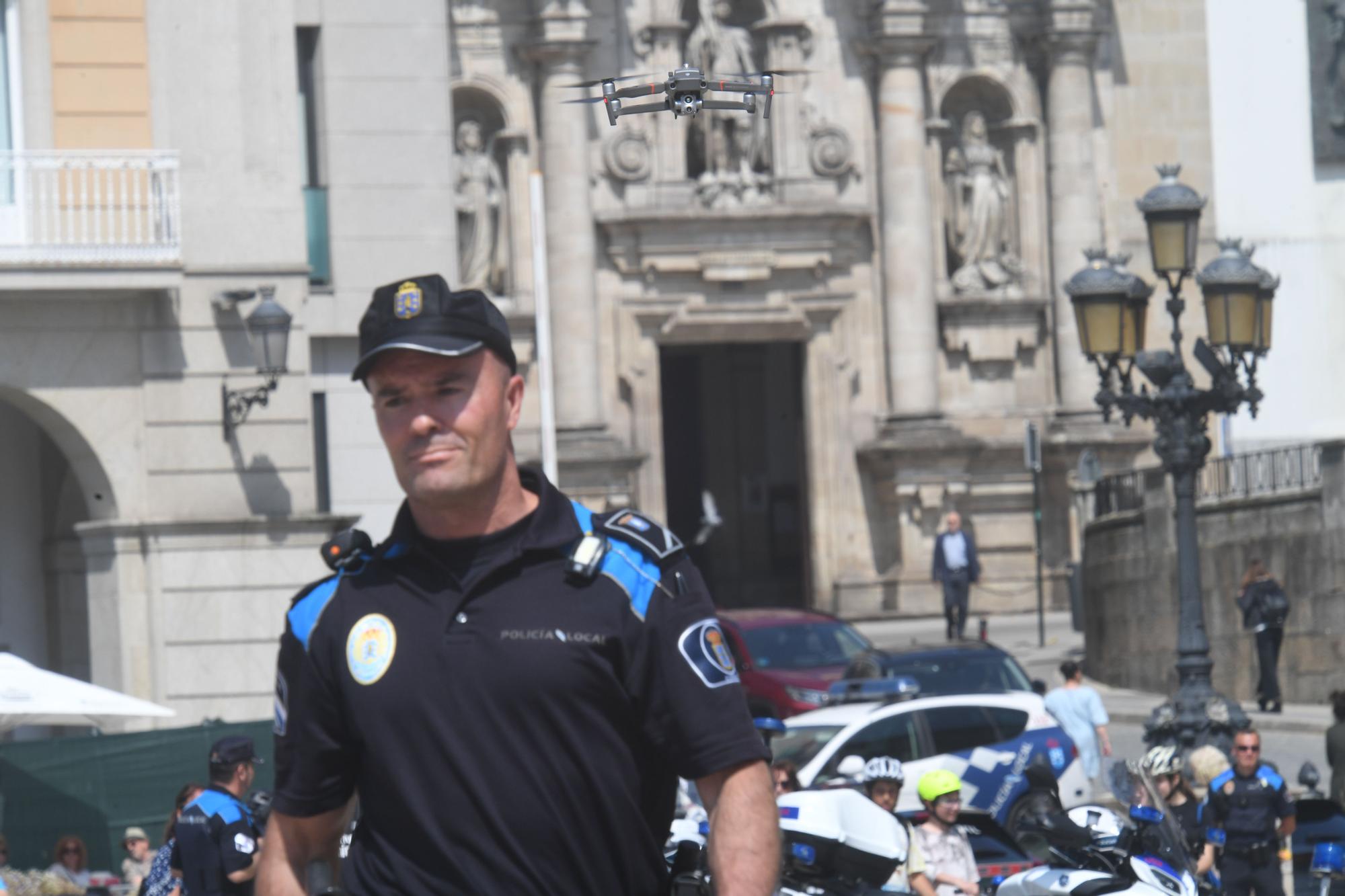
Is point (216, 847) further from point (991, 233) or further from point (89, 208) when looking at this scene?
point (991, 233)

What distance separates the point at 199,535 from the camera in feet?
71.4

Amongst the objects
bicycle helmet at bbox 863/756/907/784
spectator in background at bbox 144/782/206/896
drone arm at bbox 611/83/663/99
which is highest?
drone arm at bbox 611/83/663/99

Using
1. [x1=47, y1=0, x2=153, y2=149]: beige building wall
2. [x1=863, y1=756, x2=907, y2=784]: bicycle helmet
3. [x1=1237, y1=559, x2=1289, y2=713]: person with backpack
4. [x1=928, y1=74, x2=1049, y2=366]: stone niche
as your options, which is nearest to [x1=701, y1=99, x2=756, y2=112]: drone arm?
[x1=863, y1=756, x2=907, y2=784]: bicycle helmet

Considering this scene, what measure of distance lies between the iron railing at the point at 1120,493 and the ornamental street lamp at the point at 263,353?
39.7ft

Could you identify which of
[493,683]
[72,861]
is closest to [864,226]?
[72,861]

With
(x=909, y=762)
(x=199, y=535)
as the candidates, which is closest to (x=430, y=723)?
(x=909, y=762)

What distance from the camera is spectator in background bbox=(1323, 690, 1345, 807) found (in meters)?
15.2

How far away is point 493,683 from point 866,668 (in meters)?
18.1

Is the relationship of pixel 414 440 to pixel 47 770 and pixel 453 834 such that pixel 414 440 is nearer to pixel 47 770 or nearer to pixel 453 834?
pixel 453 834

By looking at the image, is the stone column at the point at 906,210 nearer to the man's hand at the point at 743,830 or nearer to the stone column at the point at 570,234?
the stone column at the point at 570,234

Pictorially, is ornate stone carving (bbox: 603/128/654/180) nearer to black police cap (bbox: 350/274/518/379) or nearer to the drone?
the drone

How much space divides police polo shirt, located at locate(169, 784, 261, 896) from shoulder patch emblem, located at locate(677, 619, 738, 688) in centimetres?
658

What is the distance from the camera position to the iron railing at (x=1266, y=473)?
1048 inches

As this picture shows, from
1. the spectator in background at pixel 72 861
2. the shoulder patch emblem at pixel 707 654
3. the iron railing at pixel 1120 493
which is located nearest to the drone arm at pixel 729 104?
the shoulder patch emblem at pixel 707 654
